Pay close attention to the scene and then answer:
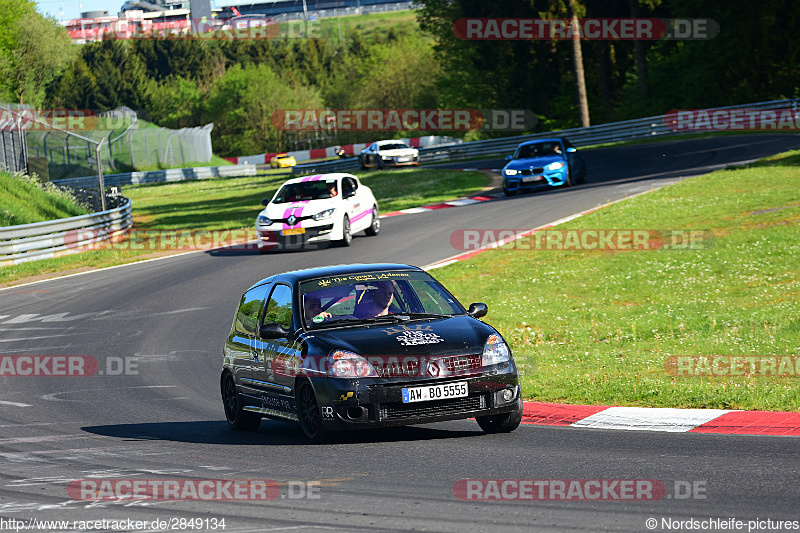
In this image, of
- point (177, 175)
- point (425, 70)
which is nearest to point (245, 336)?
point (177, 175)

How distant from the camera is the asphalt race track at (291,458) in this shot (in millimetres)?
5973

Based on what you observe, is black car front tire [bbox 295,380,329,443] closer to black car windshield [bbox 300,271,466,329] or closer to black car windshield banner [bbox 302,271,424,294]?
black car windshield [bbox 300,271,466,329]

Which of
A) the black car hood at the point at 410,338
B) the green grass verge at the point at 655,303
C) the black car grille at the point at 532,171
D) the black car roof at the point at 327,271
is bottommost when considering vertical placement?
the green grass verge at the point at 655,303

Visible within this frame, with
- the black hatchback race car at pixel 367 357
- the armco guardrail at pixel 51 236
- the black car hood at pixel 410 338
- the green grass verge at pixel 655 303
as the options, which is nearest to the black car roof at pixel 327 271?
the black hatchback race car at pixel 367 357

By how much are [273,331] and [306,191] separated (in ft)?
53.8

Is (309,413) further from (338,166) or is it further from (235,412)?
(338,166)

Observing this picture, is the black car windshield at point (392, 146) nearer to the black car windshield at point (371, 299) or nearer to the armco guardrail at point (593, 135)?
the armco guardrail at point (593, 135)

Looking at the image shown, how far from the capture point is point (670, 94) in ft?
194

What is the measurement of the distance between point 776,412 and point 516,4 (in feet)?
176

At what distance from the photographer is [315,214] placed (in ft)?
80.9

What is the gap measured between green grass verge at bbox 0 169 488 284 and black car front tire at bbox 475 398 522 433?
1868 cm

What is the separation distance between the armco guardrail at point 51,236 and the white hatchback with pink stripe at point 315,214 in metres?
6.46

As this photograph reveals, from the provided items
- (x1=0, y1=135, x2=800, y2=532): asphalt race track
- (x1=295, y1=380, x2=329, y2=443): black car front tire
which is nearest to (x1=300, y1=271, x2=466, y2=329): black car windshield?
(x1=295, y1=380, x2=329, y2=443): black car front tire

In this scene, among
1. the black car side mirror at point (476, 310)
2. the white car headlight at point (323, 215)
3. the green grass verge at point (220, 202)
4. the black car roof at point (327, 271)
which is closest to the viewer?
the black car side mirror at point (476, 310)
